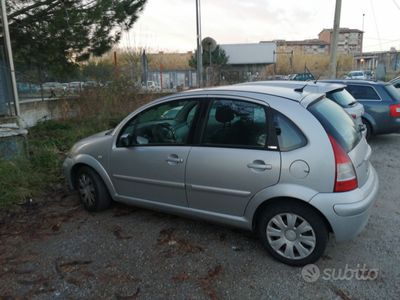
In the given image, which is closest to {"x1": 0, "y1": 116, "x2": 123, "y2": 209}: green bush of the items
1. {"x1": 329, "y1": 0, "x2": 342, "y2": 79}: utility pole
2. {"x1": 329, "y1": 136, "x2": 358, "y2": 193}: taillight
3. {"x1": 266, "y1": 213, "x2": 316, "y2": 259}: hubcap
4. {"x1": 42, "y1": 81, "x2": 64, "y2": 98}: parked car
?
{"x1": 42, "y1": 81, "x2": 64, "y2": 98}: parked car

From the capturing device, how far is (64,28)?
692cm

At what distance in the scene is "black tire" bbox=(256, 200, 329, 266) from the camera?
2707 mm

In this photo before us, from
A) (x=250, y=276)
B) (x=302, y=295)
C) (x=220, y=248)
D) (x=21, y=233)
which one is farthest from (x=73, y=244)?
(x=302, y=295)

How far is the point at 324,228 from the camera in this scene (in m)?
2.70

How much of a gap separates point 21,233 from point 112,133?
1574 mm

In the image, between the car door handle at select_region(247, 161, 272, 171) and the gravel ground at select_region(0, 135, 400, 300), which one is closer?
the gravel ground at select_region(0, 135, 400, 300)

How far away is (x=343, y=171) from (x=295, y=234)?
0.70 metres

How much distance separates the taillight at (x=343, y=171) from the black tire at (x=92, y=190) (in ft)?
9.00

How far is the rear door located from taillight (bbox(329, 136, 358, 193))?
1.54 ft

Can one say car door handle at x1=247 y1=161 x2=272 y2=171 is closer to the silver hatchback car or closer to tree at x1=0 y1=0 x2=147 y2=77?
the silver hatchback car

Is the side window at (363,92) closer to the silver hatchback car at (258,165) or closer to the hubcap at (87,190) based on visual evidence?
the silver hatchback car at (258,165)

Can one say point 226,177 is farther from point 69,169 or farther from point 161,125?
point 69,169

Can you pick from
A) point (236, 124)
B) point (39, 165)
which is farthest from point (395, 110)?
point (39, 165)

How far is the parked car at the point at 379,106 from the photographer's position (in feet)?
23.5
